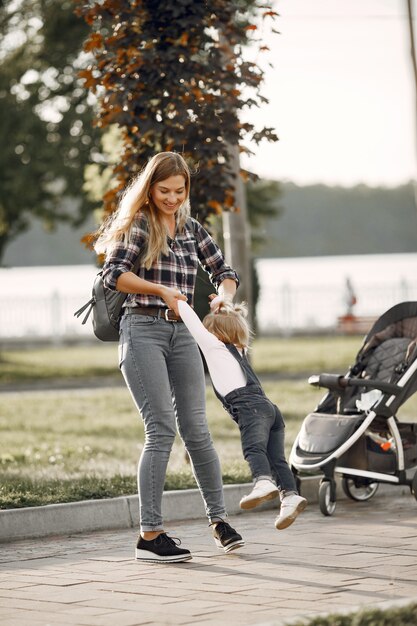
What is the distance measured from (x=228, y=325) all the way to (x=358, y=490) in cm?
274

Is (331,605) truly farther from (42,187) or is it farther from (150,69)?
(42,187)

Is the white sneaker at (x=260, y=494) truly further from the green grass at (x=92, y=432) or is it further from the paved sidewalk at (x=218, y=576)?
the green grass at (x=92, y=432)

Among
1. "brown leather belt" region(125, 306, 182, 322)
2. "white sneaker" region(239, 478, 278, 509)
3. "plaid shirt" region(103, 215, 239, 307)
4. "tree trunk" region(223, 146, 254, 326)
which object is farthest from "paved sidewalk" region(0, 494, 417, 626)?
"tree trunk" region(223, 146, 254, 326)

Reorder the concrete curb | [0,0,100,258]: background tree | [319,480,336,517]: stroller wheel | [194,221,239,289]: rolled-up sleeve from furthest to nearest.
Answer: [0,0,100,258]: background tree
[319,480,336,517]: stroller wheel
the concrete curb
[194,221,239,289]: rolled-up sleeve

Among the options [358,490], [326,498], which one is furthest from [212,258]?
[358,490]

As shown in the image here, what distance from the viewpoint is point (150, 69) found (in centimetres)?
958

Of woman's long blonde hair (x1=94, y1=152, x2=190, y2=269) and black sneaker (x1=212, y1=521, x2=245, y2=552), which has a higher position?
woman's long blonde hair (x1=94, y1=152, x2=190, y2=269)

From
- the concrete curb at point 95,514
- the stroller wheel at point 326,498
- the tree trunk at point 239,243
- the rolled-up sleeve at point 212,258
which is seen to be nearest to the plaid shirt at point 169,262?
the rolled-up sleeve at point 212,258

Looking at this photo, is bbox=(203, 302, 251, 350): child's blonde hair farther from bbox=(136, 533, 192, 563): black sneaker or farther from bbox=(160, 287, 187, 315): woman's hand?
bbox=(136, 533, 192, 563): black sneaker

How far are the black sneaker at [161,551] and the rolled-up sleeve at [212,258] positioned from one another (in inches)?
52.6

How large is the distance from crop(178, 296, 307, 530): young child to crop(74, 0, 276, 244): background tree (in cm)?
300

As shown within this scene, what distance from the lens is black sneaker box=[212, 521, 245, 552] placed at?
22.3 ft

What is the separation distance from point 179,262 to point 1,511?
192 centimetres

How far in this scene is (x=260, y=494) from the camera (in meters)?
6.69
